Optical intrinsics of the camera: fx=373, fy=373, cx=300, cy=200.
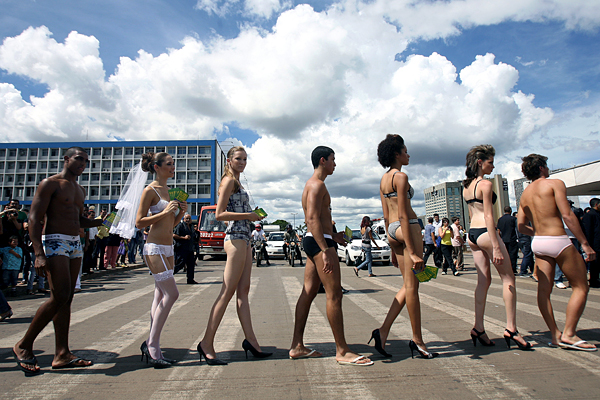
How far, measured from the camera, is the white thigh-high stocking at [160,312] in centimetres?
332

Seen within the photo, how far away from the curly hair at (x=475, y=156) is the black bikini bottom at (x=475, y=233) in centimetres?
57

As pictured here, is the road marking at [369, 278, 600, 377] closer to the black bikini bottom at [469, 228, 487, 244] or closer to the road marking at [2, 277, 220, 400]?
the black bikini bottom at [469, 228, 487, 244]

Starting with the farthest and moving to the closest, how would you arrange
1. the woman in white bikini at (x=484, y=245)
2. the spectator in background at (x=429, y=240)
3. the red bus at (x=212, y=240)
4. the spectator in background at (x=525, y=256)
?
1. the red bus at (x=212, y=240)
2. the spectator in background at (x=429, y=240)
3. the spectator in background at (x=525, y=256)
4. the woman in white bikini at (x=484, y=245)

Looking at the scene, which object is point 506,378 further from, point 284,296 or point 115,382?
point 284,296

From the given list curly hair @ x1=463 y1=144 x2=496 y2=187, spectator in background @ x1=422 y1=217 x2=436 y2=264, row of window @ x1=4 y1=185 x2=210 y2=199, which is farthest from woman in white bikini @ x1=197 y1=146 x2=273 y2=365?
row of window @ x1=4 y1=185 x2=210 y2=199

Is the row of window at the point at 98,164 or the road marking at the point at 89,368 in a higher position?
the row of window at the point at 98,164

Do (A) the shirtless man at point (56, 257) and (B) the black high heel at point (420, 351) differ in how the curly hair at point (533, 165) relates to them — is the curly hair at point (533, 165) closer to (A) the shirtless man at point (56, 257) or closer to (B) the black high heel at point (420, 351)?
(B) the black high heel at point (420, 351)

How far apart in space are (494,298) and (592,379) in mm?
4097

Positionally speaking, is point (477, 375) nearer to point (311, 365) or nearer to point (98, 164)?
point (311, 365)

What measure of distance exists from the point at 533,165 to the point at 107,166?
97767 millimetres

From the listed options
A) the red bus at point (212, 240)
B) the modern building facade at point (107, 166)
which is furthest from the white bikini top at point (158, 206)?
the modern building facade at point (107, 166)

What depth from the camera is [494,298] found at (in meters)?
6.71

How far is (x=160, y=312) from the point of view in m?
3.37

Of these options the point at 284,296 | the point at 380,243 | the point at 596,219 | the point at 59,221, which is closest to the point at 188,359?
the point at 59,221
